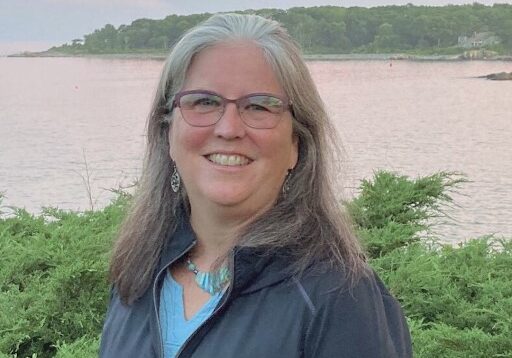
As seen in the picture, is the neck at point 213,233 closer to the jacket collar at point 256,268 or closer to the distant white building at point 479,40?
the jacket collar at point 256,268

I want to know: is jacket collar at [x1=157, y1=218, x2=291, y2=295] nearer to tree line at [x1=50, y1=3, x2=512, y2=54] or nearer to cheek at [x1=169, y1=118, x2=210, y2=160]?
cheek at [x1=169, y1=118, x2=210, y2=160]

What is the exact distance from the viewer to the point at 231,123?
1.99m

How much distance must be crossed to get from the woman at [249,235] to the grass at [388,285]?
165 cm

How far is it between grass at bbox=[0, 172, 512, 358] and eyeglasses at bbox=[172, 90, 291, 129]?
1871mm

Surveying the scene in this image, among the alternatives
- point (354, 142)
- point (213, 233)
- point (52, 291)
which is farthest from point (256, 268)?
point (354, 142)

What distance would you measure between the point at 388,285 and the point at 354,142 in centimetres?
1573

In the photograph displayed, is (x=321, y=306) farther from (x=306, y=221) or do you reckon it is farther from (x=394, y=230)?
(x=394, y=230)

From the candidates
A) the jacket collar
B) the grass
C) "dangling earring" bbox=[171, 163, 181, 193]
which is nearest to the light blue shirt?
the jacket collar

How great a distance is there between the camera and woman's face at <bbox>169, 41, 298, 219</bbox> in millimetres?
1988

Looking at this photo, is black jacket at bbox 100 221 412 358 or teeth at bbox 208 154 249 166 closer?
black jacket at bbox 100 221 412 358

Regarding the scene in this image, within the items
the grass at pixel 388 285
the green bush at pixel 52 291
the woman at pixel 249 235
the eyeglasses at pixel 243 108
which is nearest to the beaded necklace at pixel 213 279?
the woman at pixel 249 235

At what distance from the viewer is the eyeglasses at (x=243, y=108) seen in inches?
77.7

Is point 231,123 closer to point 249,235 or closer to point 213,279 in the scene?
point 249,235

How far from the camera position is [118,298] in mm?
2283
